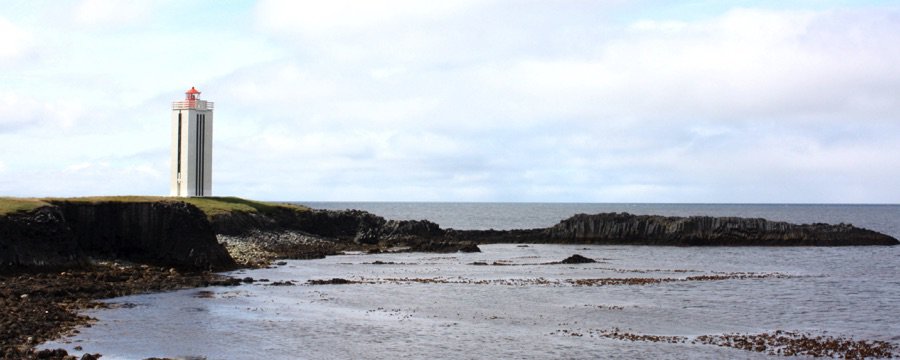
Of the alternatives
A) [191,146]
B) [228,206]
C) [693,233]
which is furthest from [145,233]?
[693,233]

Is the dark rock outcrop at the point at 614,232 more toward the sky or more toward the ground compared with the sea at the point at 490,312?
more toward the sky

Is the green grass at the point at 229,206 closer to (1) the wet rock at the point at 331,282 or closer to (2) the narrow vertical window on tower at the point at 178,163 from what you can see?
(2) the narrow vertical window on tower at the point at 178,163

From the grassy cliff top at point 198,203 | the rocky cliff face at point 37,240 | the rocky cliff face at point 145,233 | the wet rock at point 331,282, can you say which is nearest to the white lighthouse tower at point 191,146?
the grassy cliff top at point 198,203

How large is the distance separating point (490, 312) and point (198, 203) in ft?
171

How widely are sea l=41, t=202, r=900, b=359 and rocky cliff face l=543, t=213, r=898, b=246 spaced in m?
30.6

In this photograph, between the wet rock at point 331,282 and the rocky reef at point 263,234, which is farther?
the wet rock at point 331,282

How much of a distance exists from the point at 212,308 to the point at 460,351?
1463 centimetres

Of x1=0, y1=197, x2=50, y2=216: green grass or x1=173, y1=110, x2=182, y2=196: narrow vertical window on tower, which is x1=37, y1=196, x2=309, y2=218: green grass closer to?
x1=173, y1=110, x2=182, y2=196: narrow vertical window on tower

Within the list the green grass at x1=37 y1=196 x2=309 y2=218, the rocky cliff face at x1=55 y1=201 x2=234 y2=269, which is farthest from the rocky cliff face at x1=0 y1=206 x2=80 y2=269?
the green grass at x1=37 y1=196 x2=309 y2=218

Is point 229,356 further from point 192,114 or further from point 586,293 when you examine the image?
point 192,114

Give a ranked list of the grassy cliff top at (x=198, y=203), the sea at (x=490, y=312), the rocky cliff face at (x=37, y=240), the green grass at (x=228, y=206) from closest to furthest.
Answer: the sea at (x=490, y=312), the rocky cliff face at (x=37, y=240), the grassy cliff top at (x=198, y=203), the green grass at (x=228, y=206)

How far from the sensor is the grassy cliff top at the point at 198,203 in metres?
51.1

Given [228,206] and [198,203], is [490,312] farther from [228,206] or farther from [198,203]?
[198,203]

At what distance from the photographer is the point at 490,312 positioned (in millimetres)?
40969
